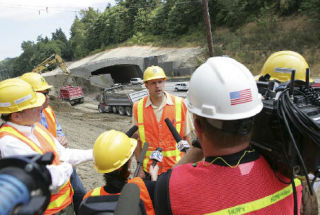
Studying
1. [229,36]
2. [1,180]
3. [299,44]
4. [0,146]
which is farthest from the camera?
[229,36]

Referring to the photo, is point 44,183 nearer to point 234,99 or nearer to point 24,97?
point 234,99

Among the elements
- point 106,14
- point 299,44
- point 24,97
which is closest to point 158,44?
point 299,44

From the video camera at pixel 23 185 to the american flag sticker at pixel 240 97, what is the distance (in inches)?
35.8

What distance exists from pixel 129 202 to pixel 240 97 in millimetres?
796

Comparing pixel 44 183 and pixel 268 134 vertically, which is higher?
pixel 44 183

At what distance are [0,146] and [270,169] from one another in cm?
233

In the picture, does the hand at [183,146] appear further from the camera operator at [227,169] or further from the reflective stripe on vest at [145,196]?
the camera operator at [227,169]

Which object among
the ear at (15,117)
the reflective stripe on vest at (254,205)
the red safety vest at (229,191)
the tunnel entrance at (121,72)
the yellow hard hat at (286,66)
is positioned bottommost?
the tunnel entrance at (121,72)

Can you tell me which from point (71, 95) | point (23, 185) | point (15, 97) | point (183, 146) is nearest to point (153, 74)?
point (183, 146)

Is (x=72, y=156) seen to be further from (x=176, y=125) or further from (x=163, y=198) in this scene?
(x=163, y=198)

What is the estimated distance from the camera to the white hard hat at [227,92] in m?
1.23

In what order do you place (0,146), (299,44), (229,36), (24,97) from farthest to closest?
(229,36), (299,44), (24,97), (0,146)

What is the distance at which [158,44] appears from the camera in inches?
1704

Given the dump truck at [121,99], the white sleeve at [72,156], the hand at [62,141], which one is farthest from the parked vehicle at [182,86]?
the white sleeve at [72,156]
